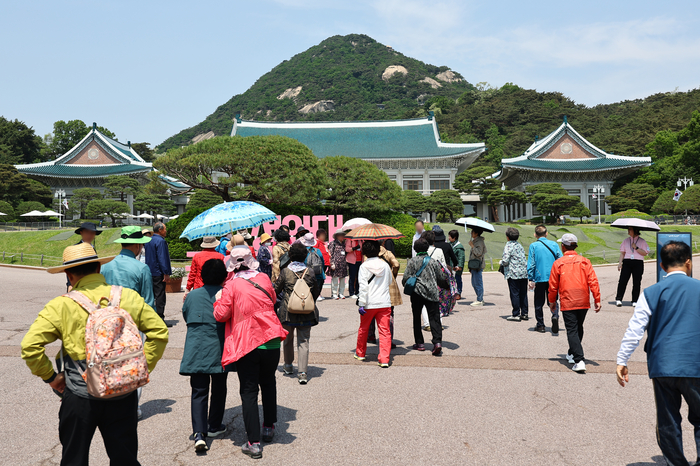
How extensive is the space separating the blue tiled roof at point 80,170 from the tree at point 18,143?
16.3 meters

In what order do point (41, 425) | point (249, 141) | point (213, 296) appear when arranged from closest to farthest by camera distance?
1. point (213, 296)
2. point (41, 425)
3. point (249, 141)

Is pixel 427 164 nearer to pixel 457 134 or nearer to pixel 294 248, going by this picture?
pixel 457 134

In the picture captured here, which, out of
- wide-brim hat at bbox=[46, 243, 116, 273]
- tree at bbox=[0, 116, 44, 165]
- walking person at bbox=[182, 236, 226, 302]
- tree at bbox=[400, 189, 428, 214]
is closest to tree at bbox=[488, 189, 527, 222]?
tree at bbox=[400, 189, 428, 214]

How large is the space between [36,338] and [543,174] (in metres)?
49.1

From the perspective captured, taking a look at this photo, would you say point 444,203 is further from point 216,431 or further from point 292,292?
point 216,431

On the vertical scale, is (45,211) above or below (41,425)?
above

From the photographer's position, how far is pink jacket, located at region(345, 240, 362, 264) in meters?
11.7

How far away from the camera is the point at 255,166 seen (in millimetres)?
22484

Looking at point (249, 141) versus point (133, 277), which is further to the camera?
point (249, 141)

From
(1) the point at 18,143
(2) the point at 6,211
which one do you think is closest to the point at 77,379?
(2) the point at 6,211

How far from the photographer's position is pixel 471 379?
19.4 ft

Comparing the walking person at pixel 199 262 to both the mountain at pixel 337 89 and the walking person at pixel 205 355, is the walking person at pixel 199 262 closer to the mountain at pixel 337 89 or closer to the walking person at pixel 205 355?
the walking person at pixel 205 355

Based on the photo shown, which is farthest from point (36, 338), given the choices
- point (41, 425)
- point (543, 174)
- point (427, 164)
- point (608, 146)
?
point (608, 146)

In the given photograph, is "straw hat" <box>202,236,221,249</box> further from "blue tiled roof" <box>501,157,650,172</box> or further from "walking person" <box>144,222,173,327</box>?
"blue tiled roof" <box>501,157,650,172</box>
